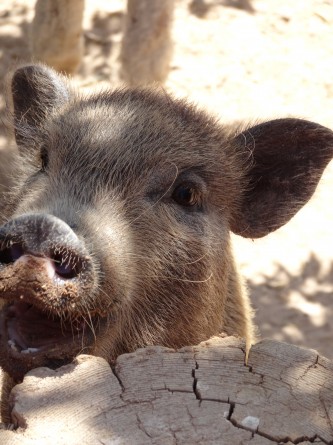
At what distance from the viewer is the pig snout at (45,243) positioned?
12.3 ft

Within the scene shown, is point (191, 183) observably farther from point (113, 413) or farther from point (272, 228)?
point (113, 413)

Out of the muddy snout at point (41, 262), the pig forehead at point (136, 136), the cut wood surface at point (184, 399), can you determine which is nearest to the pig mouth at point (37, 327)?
the muddy snout at point (41, 262)

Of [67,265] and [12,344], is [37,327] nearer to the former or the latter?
[12,344]

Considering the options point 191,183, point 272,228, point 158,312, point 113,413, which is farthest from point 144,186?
point 113,413

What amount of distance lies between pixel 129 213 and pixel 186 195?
471 millimetres

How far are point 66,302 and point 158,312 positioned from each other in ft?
3.59

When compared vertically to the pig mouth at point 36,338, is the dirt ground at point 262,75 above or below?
below

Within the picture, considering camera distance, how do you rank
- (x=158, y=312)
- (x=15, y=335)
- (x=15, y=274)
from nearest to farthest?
(x=15, y=274)
(x=15, y=335)
(x=158, y=312)

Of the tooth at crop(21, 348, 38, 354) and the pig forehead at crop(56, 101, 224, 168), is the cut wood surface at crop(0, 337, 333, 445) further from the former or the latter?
the pig forehead at crop(56, 101, 224, 168)

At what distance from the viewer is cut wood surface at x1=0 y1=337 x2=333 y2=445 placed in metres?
3.14

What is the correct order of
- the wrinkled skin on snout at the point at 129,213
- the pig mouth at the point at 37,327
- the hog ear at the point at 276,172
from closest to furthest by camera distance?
the wrinkled skin on snout at the point at 129,213 < the pig mouth at the point at 37,327 < the hog ear at the point at 276,172

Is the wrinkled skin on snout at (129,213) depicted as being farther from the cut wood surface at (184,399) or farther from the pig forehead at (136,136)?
the cut wood surface at (184,399)

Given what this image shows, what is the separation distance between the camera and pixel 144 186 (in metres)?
4.88

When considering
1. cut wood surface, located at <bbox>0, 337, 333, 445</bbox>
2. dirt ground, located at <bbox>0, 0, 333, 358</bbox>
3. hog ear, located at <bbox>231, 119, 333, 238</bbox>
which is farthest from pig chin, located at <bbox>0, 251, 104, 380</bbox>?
dirt ground, located at <bbox>0, 0, 333, 358</bbox>
